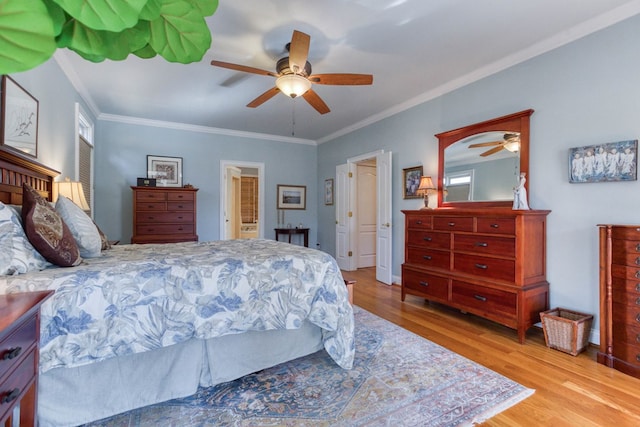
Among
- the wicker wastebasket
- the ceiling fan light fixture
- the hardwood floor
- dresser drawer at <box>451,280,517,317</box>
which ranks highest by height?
the ceiling fan light fixture

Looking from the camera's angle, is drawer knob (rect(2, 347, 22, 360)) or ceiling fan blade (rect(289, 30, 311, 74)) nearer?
drawer knob (rect(2, 347, 22, 360))

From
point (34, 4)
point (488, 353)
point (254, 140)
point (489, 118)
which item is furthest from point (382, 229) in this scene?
point (34, 4)

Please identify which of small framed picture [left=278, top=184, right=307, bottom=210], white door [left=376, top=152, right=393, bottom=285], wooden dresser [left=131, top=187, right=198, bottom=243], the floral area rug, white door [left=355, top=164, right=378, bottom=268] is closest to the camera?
the floral area rug

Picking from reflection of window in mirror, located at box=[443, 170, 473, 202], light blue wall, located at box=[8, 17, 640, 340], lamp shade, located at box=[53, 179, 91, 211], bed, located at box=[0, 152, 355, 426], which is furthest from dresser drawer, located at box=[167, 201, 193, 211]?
reflection of window in mirror, located at box=[443, 170, 473, 202]

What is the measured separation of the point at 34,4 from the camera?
32cm

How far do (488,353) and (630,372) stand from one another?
825 millimetres

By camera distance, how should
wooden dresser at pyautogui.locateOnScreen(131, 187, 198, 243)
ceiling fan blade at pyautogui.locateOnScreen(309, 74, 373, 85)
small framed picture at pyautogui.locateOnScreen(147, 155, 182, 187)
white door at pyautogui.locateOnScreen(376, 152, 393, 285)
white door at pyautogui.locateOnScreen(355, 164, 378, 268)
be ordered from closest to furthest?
ceiling fan blade at pyautogui.locateOnScreen(309, 74, 373, 85) < wooden dresser at pyautogui.locateOnScreen(131, 187, 198, 243) < white door at pyautogui.locateOnScreen(376, 152, 393, 285) < small framed picture at pyautogui.locateOnScreen(147, 155, 182, 187) < white door at pyautogui.locateOnScreen(355, 164, 378, 268)

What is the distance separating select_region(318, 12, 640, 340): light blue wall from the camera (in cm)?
230

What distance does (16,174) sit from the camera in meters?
2.05

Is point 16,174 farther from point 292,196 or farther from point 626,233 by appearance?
point 292,196

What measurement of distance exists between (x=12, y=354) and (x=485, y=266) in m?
3.08

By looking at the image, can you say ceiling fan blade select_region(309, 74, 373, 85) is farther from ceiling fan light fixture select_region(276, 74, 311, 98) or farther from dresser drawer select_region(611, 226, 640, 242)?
dresser drawer select_region(611, 226, 640, 242)

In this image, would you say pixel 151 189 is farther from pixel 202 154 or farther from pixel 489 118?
pixel 489 118

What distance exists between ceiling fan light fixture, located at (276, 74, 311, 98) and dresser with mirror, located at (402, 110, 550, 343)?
1828mm
